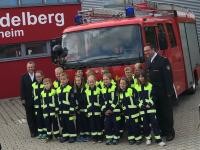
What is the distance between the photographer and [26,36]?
19.5m

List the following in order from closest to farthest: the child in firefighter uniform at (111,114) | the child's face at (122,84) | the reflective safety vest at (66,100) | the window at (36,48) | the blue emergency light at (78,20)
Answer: the child's face at (122,84)
the child in firefighter uniform at (111,114)
the reflective safety vest at (66,100)
the blue emergency light at (78,20)
the window at (36,48)

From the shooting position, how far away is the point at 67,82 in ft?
35.3

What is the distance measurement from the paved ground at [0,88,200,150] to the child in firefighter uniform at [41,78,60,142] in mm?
306

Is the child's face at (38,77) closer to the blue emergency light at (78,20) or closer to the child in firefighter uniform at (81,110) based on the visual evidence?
the child in firefighter uniform at (81,110)

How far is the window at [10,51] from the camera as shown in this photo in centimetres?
1924

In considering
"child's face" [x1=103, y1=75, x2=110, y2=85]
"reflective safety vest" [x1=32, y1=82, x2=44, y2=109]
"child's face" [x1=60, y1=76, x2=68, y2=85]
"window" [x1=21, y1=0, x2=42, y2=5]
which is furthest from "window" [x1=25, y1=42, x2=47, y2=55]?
"child's face" [x1=103, y1=75, x2=110, y2=85]

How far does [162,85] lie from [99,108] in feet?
4.73

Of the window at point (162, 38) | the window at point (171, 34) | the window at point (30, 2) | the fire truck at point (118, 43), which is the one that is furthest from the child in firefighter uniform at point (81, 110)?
the window at point (30, 2)

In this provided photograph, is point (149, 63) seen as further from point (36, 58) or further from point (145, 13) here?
point (36, 58)

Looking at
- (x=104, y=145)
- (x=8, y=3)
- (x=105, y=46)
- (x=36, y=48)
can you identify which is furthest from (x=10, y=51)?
(x=104, y=145)

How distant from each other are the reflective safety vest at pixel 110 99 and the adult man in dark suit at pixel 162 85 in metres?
0.82

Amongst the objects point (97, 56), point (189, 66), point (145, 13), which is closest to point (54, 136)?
point (97, 56)

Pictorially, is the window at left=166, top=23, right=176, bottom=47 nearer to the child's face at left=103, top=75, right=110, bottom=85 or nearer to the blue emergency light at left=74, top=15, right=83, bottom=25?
the blue emergency light at left=74, top=15, right=83, bottom=25

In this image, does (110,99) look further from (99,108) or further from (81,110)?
(81,110)
